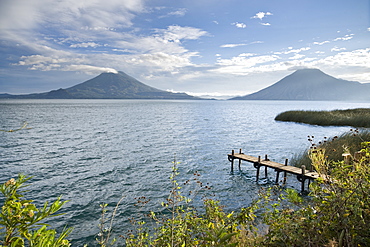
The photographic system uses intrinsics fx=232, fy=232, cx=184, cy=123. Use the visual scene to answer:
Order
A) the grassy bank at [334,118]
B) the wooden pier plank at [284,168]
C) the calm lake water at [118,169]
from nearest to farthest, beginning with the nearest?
the calm lake water at [118,169] → the wooden pier plank at [284,168] → the grassy bank at [334,118]

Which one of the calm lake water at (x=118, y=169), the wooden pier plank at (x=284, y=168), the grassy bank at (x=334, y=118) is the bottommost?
the calm lake water at (x=118, y=169)

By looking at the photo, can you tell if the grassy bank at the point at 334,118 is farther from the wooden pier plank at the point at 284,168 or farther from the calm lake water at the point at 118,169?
the wooden pier plank at the point at 284,168

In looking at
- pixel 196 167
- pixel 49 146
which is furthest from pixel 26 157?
pixel 196 167

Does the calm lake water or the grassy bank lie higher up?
the grassy bank

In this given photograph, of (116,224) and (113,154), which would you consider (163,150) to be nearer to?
(113,154)

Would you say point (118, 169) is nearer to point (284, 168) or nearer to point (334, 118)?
point (284, 168)

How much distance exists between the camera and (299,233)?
3.64 m

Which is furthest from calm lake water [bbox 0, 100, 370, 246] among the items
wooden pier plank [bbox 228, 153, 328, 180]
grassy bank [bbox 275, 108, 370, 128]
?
grassy bank [bbox 275, 108, 370, 128]

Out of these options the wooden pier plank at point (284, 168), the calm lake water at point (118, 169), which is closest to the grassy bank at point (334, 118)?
the calm lake water at point (118, 169)

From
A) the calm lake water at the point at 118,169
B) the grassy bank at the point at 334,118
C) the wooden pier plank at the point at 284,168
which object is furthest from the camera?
the grassy bank at the point at 334,118

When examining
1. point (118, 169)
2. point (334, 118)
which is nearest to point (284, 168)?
point (118, 169)

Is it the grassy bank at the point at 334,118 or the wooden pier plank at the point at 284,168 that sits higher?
the grassy bank at the point at 334,118

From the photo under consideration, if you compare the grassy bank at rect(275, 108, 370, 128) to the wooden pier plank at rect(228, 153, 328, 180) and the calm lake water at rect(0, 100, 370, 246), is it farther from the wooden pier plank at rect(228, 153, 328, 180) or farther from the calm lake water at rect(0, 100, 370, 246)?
the wooden pier plank at rect(228, 153, 328, 180)

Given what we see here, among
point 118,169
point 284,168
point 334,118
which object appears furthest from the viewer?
point 334,118
